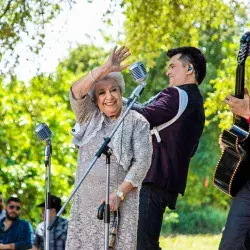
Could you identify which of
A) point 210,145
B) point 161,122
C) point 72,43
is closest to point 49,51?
point 72,43

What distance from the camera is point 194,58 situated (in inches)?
294

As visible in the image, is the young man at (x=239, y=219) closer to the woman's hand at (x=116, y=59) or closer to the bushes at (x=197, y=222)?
the woman's hand at (x=116, y=59)

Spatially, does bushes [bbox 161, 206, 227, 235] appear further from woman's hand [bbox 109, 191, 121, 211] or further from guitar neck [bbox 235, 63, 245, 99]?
woman's hand [bbox 109, 191, 121, 211]

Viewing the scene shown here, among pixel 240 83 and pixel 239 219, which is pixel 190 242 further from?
pixel 239 219

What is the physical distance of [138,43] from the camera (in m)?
13.5

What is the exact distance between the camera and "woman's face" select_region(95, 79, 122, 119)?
21.8 feet

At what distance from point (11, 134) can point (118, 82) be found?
9210mm

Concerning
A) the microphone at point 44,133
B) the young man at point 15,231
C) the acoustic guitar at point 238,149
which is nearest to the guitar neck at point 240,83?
the acoustic guitar at point 238,149

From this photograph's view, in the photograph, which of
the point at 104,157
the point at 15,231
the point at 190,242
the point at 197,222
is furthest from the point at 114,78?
the point at 197,222

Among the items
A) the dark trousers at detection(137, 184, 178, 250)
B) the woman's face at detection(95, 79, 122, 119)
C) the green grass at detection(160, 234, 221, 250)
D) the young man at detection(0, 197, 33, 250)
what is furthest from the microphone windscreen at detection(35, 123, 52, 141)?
the green grass at detection(160, 234, 221, 250)

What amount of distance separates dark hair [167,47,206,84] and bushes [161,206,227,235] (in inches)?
1021

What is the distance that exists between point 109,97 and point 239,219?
100cm

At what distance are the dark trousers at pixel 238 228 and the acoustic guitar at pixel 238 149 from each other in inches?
5.7

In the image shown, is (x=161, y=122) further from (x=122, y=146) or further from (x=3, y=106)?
(x=3, y=106)
